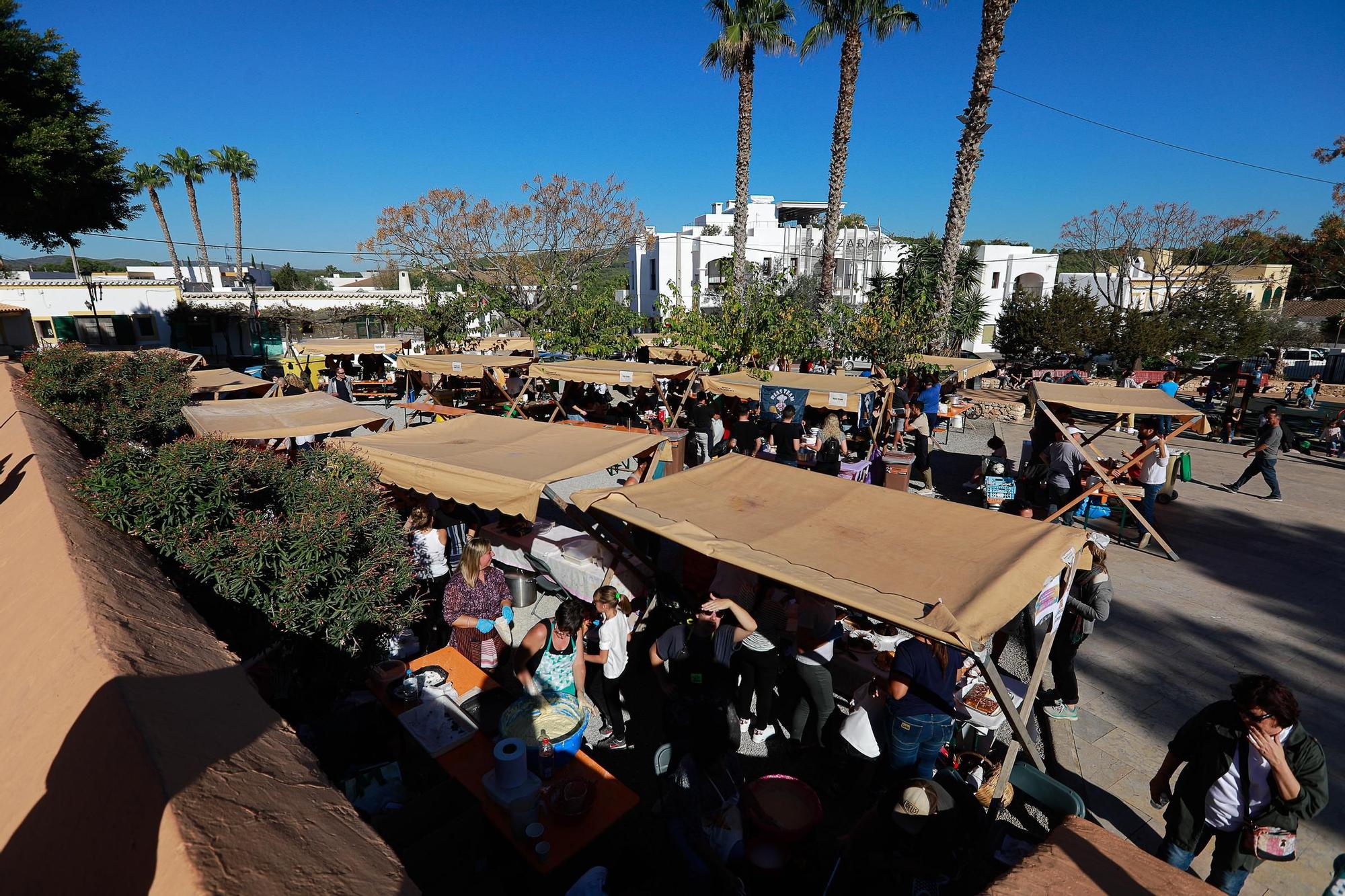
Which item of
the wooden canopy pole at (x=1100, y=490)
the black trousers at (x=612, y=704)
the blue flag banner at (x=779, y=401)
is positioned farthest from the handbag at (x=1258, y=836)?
the blue flag banner at (x=779, y=401)

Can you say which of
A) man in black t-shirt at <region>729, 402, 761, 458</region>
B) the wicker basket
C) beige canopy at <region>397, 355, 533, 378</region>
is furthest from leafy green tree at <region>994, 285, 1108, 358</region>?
the wicker basket

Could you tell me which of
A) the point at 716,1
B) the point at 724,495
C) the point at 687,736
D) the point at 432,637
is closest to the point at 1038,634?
the point at 724,495

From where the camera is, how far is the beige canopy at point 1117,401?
8.27 meters

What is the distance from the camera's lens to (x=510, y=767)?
3.32 meters

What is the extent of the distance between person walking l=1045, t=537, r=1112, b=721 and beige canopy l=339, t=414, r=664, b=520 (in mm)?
4254

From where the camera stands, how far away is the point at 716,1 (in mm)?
19406

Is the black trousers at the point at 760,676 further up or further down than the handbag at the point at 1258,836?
further down

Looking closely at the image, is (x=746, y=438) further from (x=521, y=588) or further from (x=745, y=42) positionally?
(x=745, y=42)

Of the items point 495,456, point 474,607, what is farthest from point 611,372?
point 474,607

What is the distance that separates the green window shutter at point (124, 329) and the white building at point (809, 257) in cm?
3035

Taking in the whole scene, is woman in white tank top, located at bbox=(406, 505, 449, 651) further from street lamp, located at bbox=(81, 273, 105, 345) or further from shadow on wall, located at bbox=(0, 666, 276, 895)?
street lamp, located at bbox=(81, 273, 105, 345)

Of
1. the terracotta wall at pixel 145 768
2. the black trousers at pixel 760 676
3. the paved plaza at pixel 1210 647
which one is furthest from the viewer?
the black trousers at pixel 760 676

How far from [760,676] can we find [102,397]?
926cm

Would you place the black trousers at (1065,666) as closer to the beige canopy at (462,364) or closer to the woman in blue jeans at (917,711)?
the woman in blue jeans at (917,711)
